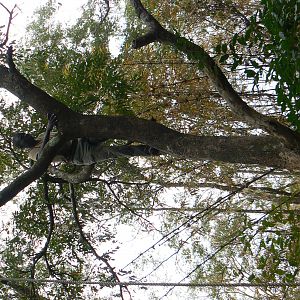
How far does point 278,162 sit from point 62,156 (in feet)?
6.31

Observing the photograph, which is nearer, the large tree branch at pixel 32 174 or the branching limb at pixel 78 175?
the large tree branch at pixel 32 174

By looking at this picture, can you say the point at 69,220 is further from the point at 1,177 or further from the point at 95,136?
the point at 95,136

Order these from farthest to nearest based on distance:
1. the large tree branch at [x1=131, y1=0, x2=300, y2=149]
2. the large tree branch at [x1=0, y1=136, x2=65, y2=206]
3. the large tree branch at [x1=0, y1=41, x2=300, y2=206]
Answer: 1. the large tree branch at [x1=0, y1=136, x2=65, y2=206]
2. the large tree branch at [x1=0, y1=41, x2=300, y2=206]
3. the large tree branch at [x1=131, y1=0, x2=300, y2=149]

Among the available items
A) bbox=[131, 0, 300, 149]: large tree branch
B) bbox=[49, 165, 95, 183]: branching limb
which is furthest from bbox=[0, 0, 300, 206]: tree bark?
bbox=[49, 165, 95, 183]: branching limb

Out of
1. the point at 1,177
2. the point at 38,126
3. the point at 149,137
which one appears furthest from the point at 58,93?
the point at 149,137

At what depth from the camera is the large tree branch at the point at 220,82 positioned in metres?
3.01

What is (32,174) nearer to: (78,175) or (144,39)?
(78,175)

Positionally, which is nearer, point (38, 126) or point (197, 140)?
point (197, 140)

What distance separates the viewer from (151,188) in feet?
21.9

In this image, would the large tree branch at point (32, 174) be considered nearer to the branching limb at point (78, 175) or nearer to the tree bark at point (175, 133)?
the tree bark at point (175, 133)

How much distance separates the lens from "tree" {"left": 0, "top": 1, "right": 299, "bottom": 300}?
311 centimetres

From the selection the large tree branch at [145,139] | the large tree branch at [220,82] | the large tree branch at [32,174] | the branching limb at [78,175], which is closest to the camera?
the large tree branch at [220,82]

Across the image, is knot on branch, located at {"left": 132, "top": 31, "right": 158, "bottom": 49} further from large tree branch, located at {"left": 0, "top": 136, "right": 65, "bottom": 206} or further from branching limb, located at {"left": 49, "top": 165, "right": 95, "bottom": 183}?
branching limb, located at {"left": 49, "top": 165, "right": 95, "bottom": 183}

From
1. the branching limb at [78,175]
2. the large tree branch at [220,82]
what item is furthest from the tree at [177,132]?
the branching limb at [78,175]
